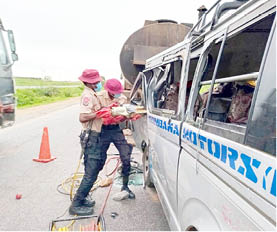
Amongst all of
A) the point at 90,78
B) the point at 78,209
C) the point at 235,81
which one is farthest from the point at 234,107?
the point at 78,209

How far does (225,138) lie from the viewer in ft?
4.92

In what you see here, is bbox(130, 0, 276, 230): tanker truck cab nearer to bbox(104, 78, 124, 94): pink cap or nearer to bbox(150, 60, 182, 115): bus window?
bbox(150, 60, 182, 115): bus window


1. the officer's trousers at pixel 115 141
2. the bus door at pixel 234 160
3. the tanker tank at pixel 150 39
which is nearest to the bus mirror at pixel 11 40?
the tanker tank at pixel 150 39

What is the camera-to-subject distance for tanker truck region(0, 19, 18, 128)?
6.50 meters

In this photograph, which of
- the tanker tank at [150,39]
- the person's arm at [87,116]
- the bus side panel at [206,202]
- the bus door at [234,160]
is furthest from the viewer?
the tanker tank at [150,39]

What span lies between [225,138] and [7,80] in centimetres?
645

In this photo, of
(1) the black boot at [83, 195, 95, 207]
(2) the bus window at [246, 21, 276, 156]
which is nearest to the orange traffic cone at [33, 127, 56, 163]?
(1) the black boot at [83, 195, 95, 207]

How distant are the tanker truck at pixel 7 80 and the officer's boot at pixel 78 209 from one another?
157 inches

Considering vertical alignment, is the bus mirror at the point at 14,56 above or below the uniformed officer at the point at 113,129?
above

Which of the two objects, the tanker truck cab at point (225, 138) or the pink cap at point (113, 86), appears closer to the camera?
Answer: the tanker truck cab at point (225, 138)

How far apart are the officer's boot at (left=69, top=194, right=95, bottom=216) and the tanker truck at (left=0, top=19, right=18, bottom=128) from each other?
3.98 m

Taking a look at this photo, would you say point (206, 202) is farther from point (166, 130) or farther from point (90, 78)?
point (90, 78)

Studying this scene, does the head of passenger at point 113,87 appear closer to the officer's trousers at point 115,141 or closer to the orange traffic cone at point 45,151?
the officer's trousers at point 115,141

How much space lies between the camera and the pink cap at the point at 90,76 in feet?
11.2
